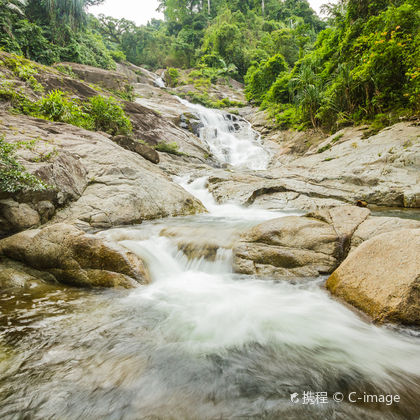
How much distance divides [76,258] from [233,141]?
596 inches

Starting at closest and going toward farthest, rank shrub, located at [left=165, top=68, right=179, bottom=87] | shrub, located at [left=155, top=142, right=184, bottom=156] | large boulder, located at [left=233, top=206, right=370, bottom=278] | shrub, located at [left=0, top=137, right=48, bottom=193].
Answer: large boulder, located at [left=233, top=206, right=370, bottom=278] → shrub, located at [left=0, top=137, right=48, bottom=193] → shrub, located at [left=155, top=142, right=184, bottom=156] → shrub, located at [left=165, top=68, right=179, bottom=87]

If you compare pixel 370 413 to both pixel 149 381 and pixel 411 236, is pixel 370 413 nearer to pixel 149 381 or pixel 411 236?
pixel 149 381

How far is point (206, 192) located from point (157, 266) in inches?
200

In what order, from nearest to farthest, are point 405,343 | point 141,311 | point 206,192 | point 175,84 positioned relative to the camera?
1. point 405,343
2. point 141,311
3. point 206,192
4. point 175,84

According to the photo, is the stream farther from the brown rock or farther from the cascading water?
the cascading water

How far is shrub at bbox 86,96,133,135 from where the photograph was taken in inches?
361

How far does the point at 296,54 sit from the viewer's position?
91.0 feet

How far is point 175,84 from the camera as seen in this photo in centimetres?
2969

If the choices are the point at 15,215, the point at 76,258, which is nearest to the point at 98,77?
the point at 15,215

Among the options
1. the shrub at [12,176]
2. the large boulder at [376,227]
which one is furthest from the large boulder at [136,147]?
the large boulder at [376,227]

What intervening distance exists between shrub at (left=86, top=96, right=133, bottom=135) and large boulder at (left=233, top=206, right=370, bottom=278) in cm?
883

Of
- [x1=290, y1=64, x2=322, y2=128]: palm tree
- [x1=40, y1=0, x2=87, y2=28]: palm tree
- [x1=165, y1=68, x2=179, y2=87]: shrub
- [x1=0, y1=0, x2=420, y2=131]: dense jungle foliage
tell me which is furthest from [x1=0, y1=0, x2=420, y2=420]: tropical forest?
[x1=165, y1=68, x2=179, y2=87]: shrub

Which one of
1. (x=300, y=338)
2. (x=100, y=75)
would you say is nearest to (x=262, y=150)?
(x=100, y=75)

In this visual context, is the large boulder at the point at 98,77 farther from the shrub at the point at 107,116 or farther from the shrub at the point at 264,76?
the shrub at the point at 264,76
